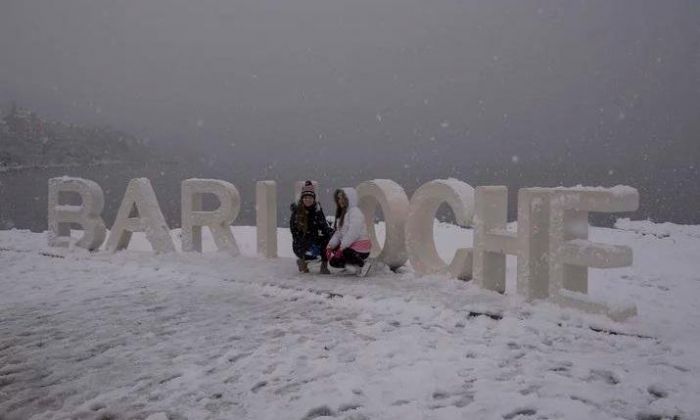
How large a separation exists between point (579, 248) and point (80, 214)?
31.0ft

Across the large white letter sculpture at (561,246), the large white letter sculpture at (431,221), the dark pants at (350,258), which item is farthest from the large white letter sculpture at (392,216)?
the large white letter sculpture at (561,246)

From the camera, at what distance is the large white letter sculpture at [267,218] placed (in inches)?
389

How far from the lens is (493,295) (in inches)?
269

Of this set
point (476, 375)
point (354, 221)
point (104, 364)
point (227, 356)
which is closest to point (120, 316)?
point (104, 364)

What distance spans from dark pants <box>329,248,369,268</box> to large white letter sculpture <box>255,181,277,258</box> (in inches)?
78.8

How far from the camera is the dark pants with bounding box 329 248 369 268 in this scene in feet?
26.9

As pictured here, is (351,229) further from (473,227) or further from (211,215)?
(211,215)

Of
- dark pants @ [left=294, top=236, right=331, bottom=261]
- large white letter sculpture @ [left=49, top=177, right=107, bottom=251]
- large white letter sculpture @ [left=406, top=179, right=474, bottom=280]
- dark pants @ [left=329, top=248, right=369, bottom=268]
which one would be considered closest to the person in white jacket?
dark pants @ [left=329, top=248, right=369, bottom=268]

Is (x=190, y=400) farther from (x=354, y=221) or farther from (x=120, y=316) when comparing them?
(x=354, y=221)

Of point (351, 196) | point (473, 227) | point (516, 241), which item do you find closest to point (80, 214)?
point (351, 196)

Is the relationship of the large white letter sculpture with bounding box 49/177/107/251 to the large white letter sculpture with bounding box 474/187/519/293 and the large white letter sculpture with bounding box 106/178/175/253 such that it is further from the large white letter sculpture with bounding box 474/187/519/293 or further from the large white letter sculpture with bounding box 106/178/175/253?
the large white letter sculpture with bounding box 474/187/519/293

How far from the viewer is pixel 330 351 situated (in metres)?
5.00

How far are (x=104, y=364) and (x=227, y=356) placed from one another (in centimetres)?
103

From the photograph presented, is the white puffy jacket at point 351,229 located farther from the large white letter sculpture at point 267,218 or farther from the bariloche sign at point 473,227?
the large white letter sculpture at point 267,218
